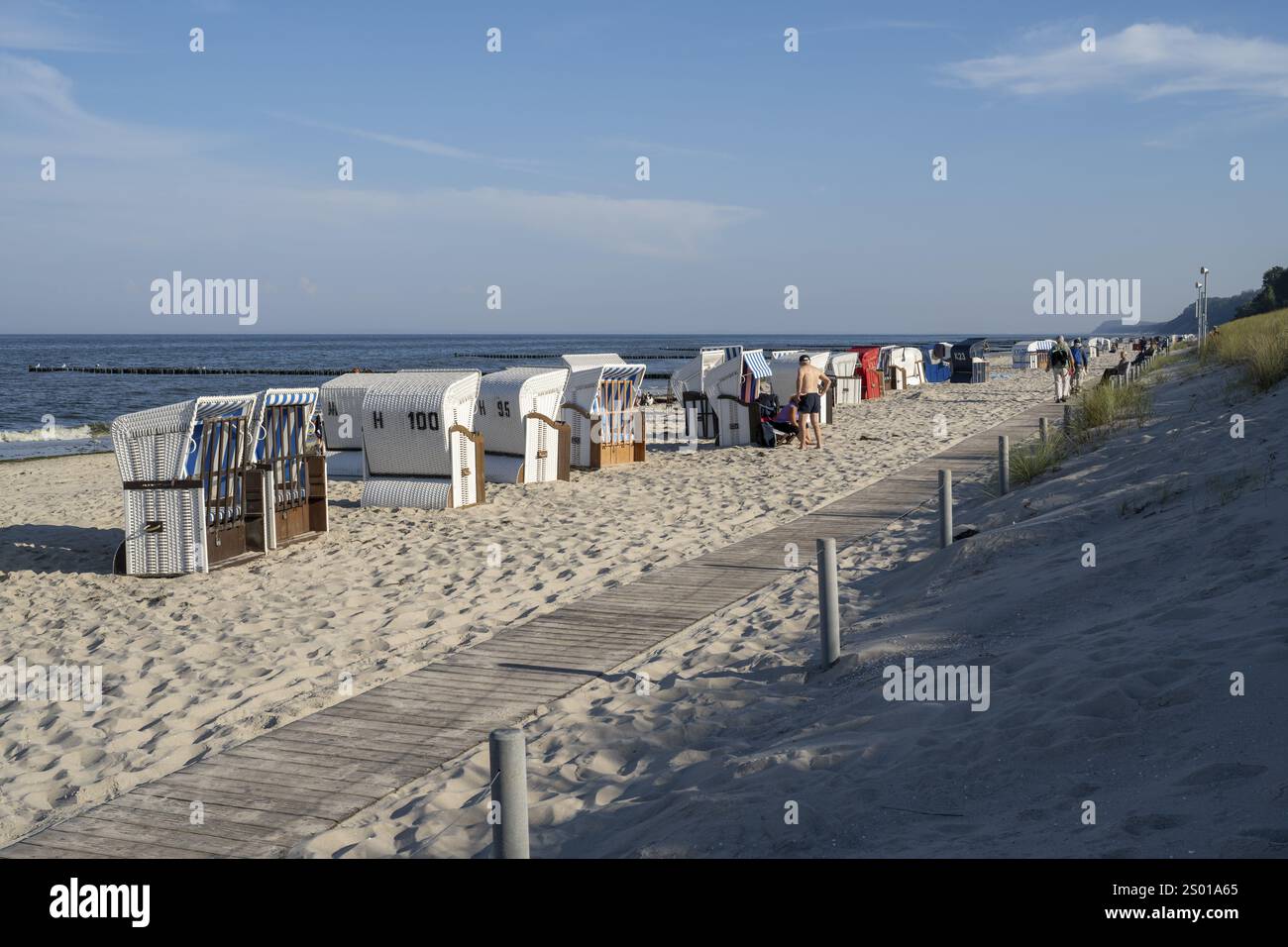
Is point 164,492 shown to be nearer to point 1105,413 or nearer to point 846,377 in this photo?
point 1105,413

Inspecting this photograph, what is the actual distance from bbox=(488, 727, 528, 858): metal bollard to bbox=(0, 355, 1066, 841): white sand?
3.03 meters

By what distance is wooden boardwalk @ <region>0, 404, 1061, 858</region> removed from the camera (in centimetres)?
487

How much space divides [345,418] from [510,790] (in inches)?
552

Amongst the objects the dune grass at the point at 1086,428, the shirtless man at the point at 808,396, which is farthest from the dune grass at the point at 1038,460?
the shirtless man at the point at 808,396

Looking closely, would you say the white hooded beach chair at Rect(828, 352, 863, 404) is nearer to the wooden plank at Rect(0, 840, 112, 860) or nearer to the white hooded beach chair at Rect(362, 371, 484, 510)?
the white hooded beach chair at Rect(362, 371, 484, 510)

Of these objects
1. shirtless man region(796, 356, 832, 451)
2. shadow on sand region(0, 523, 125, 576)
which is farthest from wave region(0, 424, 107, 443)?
shirtless man region(796, 356, 832, 451)

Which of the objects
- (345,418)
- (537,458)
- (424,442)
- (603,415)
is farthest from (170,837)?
(603,415)

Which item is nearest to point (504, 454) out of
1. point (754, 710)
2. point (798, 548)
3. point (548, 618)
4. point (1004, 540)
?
point (798, 548)

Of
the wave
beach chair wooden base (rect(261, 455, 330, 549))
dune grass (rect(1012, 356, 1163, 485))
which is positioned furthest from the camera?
the wave

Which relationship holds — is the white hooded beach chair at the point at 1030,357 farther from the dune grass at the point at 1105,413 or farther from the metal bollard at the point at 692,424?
the dune grass at the point at 1105,413

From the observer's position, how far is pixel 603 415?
58.8 feet

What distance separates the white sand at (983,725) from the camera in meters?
3.80

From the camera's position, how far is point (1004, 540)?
8445mm
